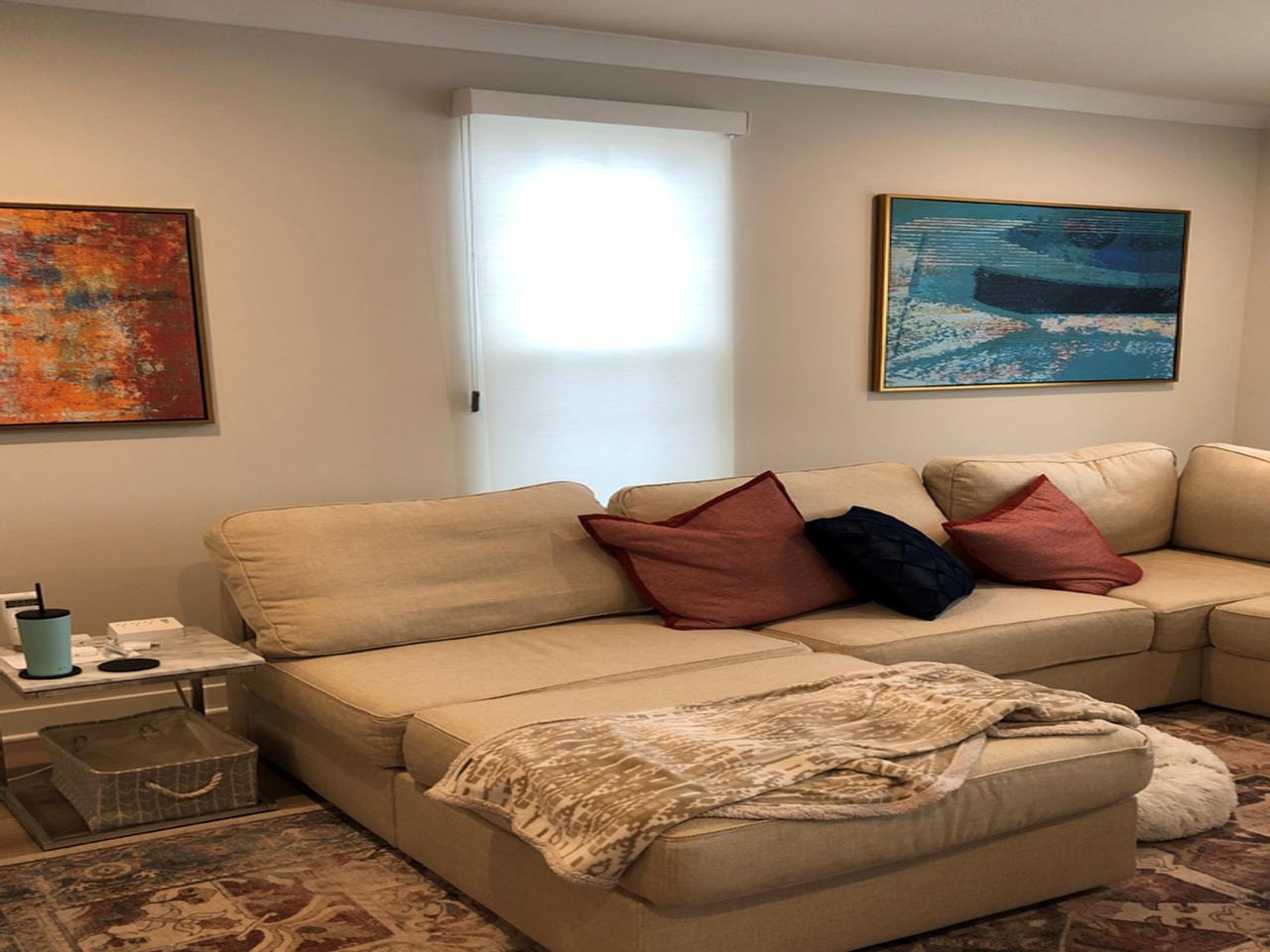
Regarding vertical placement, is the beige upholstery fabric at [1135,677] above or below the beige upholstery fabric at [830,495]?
below

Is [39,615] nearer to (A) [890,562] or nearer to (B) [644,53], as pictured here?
(A) [890,562]

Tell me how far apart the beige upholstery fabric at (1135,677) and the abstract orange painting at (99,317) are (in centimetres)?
270

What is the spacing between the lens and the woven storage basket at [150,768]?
3.12 m

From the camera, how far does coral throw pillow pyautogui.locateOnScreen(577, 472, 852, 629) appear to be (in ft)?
12.2

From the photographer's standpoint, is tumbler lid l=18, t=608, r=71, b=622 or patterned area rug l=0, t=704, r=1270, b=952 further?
tumbler lid l=18, t=608, r=71, b=622

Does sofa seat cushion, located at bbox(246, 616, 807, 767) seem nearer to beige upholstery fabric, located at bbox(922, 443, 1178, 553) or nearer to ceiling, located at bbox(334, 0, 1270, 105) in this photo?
beige upholstery fabric, located at bbox(922, 443, 1178, 553)

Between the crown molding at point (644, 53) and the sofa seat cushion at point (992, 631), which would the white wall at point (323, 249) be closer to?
the crown molding at point (644, 53)

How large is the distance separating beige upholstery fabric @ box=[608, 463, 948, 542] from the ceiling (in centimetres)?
151

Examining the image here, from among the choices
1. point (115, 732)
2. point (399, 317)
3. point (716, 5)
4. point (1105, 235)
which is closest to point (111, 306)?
point (399, 317)

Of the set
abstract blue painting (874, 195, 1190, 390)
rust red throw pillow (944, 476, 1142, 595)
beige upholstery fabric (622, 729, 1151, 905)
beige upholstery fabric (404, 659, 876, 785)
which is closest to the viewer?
beige upholstery fabric (622, 729, 1151, 905)

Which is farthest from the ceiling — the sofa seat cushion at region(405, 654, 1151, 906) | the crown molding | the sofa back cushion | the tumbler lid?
the sofa seat cushion at region(405, 654, 1151, 906)

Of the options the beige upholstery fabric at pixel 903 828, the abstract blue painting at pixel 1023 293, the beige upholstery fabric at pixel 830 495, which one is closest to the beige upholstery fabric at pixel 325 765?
the beige upholstery fabric at pixel 903 828

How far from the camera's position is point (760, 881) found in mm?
2225

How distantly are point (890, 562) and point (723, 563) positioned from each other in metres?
0.50
